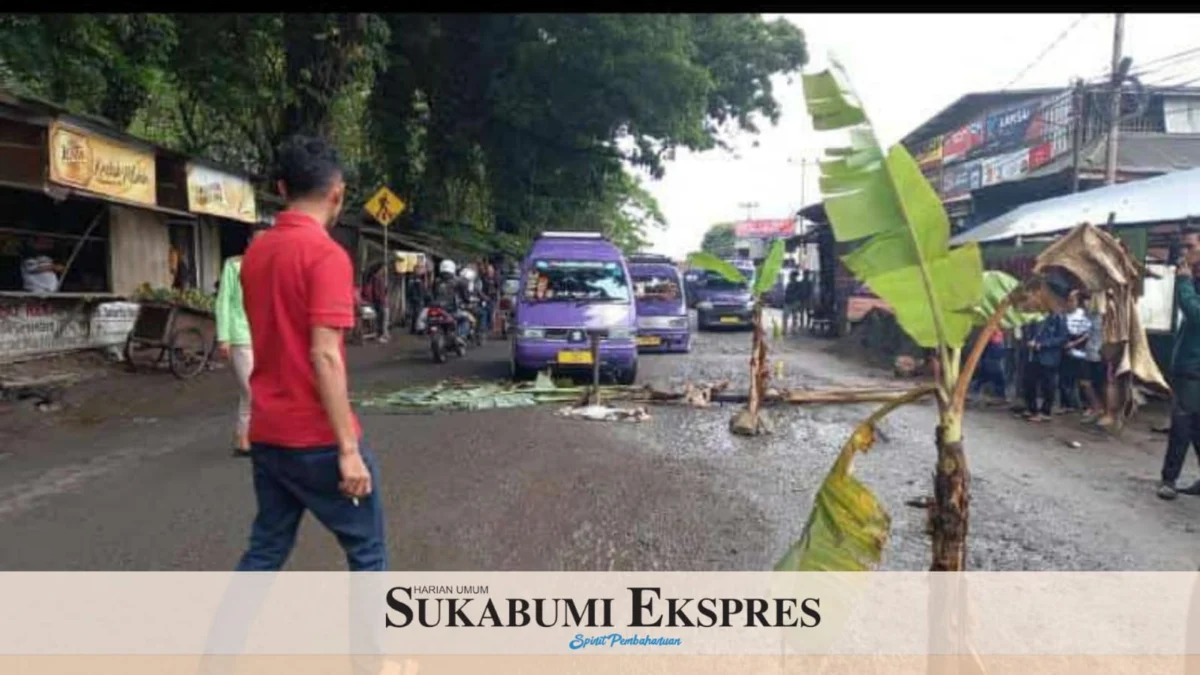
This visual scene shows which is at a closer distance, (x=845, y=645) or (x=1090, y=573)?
(x=845, y=645)

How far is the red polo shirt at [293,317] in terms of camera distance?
2.70 meters

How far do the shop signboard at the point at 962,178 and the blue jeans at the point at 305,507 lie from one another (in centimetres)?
2373

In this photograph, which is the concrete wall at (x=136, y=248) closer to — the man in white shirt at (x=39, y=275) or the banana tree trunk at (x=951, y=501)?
the man in white shirt at (x=39, y=275)

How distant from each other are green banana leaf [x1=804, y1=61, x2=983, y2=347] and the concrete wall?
38.0ft

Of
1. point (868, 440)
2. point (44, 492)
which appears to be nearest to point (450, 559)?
point (868, 440)

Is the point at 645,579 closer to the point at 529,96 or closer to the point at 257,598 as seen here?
the point at 257,598

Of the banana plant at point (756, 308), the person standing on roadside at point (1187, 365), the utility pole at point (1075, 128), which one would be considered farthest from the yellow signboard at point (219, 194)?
the utility pole at point (1075, 128)

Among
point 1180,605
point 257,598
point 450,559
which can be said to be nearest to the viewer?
point 257,598

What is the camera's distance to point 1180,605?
13.3 feet

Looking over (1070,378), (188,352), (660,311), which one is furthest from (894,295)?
(660,311)

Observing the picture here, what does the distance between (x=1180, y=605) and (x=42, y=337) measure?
11.4 meters

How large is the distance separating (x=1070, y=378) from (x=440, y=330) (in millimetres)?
9040

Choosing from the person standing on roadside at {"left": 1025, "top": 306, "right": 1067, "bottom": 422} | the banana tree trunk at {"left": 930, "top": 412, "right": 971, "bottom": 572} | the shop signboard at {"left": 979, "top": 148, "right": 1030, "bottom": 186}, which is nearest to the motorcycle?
the person standing on roadside at {"left": 1025, "top": 306, "right": 1067, "bottom": 422}

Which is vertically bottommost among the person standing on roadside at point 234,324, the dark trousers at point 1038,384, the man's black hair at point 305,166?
the dark trousers at point 1038,384
